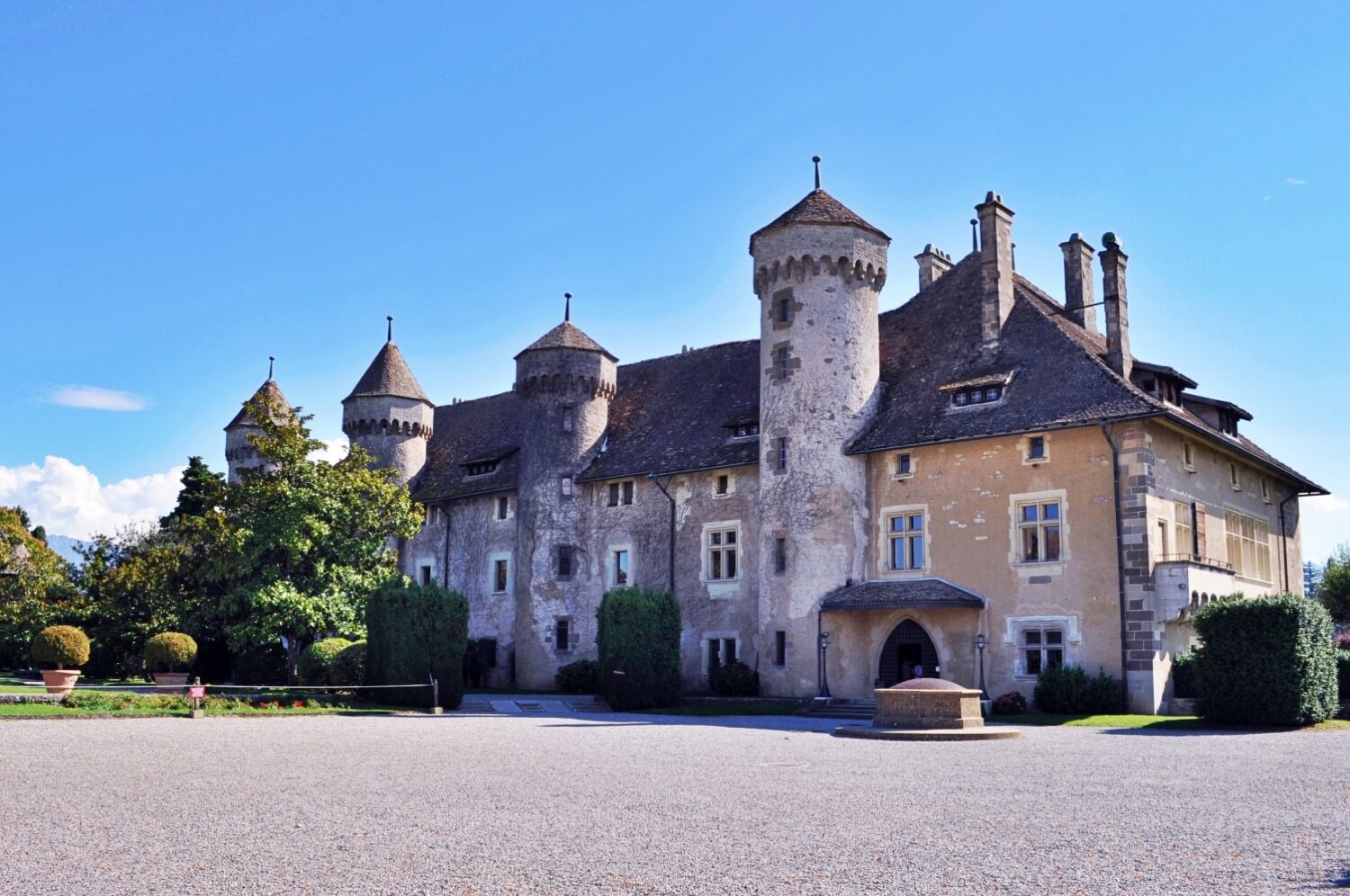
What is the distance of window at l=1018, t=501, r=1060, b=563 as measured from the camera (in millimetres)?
33500

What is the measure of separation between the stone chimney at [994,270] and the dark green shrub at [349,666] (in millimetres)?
20755

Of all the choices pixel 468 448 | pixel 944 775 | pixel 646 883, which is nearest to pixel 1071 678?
pixel 944 775

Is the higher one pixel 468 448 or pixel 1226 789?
pixel 468 448

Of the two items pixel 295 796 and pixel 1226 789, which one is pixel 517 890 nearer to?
pixel 295 796

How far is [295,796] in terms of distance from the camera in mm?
13820

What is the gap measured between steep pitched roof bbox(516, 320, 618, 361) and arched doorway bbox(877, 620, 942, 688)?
16005 millimetres

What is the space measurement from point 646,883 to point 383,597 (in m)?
26.6

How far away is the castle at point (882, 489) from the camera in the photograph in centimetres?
3284

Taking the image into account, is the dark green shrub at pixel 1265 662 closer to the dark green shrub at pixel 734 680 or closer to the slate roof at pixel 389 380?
the dark green shrub at pixel 734 680

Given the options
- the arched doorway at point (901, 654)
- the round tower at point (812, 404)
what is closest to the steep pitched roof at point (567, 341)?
the round tower at point (812, 404)

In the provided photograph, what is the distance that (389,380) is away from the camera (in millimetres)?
51688

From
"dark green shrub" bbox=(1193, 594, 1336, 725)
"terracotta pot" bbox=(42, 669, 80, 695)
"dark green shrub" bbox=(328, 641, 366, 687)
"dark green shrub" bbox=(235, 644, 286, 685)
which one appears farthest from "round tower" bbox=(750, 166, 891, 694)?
"terracotta pot" bbox=(42, 669, 80, 695)

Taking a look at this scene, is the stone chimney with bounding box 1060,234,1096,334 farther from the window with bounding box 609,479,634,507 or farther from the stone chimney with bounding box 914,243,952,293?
the window with bounding box 609,479,634,507

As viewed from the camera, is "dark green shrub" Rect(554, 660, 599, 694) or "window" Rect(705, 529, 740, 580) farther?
"dark green shrub" Rect(554, 660, 599, 694)
